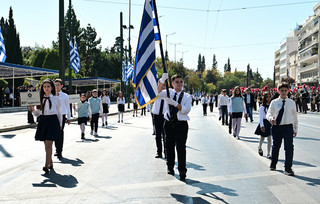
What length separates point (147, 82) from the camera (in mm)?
6691

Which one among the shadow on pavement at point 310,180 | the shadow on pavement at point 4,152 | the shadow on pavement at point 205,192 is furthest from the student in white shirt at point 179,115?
the shadow on pavement at point 4,152

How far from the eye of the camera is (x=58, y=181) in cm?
617

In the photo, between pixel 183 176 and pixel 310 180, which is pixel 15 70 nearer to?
pixel 183 176

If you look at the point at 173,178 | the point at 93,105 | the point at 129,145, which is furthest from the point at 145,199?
the point at 93,105

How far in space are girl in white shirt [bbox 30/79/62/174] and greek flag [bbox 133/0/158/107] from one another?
67.5 inches

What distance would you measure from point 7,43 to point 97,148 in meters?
50.3

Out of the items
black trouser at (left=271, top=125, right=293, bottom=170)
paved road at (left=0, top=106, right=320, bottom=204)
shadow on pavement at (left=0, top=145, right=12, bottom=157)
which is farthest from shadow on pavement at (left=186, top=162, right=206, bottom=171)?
shadow on pavement at (left=0, top=145, right=12, bottom=157)

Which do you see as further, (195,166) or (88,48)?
(88,48)

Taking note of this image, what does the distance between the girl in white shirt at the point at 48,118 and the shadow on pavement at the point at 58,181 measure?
435mm

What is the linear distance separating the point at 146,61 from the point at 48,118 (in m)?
2.20

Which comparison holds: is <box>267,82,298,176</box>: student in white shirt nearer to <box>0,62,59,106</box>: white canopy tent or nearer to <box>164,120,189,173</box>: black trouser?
<box>164,120,189,173</box>: black trouser

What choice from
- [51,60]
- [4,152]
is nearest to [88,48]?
[51,60]

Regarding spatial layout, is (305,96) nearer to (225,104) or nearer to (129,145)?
(225,104)

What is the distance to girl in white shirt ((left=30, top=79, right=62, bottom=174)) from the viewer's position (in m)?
7.02
